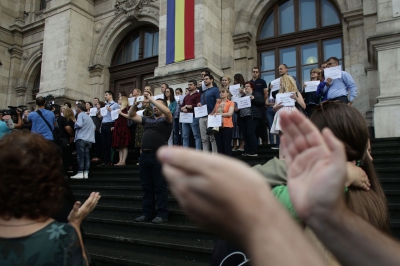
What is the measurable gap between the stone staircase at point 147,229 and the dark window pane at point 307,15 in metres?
6.01

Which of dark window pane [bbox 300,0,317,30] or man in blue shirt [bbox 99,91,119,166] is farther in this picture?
dark window pane [bbox 300,0,317,30]

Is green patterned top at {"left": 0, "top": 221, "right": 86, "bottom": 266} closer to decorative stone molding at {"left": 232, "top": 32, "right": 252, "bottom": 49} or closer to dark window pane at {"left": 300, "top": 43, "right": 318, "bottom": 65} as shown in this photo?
dark window pane at {"left": 300, "top": 43, "right": 318, "bottom": 65}

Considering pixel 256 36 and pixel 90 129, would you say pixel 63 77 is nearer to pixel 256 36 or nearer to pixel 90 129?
pixel 90 129

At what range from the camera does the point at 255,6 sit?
11555 mm

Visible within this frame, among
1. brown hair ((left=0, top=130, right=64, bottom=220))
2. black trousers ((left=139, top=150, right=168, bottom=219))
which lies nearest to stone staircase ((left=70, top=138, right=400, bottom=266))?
black trousers ((left=139, top=150, right=168, bottom=219))

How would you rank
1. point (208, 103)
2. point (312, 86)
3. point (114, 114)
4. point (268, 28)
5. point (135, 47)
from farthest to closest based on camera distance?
point (135, 47), point (268, 28), point (114, 114), point (208, 103), point (312, 86)

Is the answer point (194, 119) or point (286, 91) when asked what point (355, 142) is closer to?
point (286, 91)

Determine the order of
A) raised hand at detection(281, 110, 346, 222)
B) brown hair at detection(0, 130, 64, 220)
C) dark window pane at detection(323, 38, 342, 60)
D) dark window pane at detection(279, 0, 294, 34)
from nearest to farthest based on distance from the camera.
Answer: raised hand at detection(281, 110, 346, 222), brown hair at detection(0, 130, 64, 220), dark window pane at detection(323, 38, 342, 60), dark window pane at detection(279, 0, 294, 34)

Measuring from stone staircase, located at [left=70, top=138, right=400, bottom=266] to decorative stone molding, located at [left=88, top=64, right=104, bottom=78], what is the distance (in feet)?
30.1

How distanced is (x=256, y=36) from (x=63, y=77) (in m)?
8.02

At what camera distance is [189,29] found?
33.8ft

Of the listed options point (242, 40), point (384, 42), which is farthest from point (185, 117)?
point (242, 40)

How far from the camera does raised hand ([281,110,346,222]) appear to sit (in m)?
0.72

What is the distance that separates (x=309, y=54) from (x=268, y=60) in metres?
1.43
